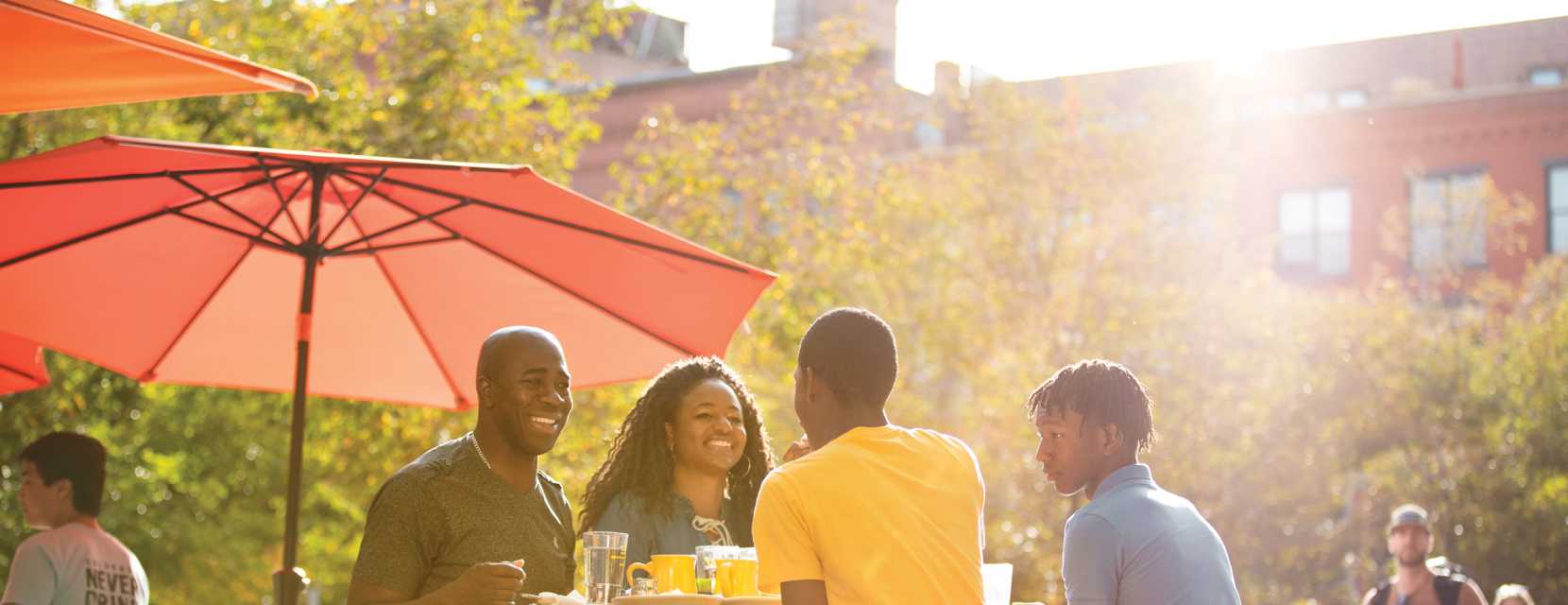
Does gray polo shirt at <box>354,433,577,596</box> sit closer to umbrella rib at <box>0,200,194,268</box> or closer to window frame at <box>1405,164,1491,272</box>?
umbrella rib at <box>0,200,194,268</box>

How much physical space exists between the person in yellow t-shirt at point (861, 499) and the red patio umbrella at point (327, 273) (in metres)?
1.79

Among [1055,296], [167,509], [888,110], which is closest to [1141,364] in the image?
[1055,296]

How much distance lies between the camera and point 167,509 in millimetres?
22938

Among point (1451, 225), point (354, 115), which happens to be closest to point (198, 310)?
point (354, 115)

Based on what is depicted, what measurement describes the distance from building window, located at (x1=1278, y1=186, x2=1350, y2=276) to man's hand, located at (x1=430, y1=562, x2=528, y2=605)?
39899mm

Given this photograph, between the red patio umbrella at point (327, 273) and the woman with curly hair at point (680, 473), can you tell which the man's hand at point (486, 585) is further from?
the red patio umbrella at point (327, 273)

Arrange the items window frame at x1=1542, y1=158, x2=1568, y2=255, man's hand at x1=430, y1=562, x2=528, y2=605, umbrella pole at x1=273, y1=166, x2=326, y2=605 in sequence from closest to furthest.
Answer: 1. man's hand at x1=430, y1=562, x2=528, y2=605
2. umbrella pole at x1=273, y1=166, x2=326, y2=605
3. window frame at x1=1542, y1=158, x2=1568, y2=255

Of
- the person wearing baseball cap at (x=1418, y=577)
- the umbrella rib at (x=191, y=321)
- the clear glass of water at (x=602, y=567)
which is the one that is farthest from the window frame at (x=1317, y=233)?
the clear glass of water at (x=602, y=567)

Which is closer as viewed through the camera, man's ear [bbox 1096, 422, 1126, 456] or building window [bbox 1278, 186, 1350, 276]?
Answer: man's ear [bbox 1096, 422, 1126, 456]

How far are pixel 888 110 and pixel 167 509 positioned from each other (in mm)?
10923

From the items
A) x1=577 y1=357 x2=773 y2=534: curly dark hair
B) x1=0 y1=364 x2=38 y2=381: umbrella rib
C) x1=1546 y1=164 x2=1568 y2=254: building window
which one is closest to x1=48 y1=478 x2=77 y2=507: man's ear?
x1=0 y1=364 x2=38 y2=381: umbrella rib

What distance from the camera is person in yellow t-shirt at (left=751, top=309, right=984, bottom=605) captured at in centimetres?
435

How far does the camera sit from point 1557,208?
39.4 meters

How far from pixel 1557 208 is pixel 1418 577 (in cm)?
3144
